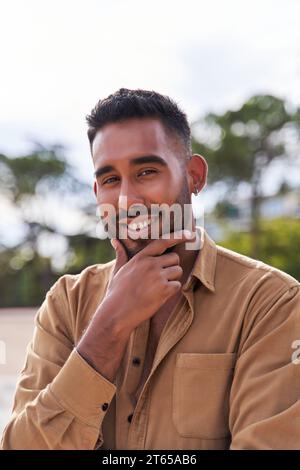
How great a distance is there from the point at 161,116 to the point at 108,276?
479 mm

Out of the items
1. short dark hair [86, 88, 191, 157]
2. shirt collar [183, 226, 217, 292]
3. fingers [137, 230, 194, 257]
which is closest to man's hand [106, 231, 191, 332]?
fingers [137, 230, 194, 257]

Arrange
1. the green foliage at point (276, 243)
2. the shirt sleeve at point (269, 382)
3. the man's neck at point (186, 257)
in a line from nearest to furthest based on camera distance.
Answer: the shirt sleeve at point (269, 382) < the man's neck at point (186, 257) < the green foliage at point (276, 243)

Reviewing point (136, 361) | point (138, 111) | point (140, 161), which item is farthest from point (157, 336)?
point (138, 111)

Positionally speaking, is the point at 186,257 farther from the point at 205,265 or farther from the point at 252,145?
the point at 252,145

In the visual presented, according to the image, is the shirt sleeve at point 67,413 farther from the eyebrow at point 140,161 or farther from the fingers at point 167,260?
the eyebrow at point 140,161

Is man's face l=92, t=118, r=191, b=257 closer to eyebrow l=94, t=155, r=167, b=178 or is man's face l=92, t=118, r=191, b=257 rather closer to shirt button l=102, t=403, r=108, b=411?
eyebrow l=94, t=155, r=167, b=178

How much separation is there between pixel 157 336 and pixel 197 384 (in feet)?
0.70

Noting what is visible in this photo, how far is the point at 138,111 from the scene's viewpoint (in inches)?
63.0

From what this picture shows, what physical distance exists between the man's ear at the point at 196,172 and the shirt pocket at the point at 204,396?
519 mm

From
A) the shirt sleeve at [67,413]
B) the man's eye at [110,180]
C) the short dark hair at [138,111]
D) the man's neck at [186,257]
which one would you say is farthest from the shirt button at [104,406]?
the short dark hair at [138,111]

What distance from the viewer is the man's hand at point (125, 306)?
4.62 ft

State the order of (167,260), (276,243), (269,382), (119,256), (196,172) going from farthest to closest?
(276,243), (196,172), (119,256), (167,260), (269,382)

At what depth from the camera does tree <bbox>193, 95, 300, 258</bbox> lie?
22859 mm

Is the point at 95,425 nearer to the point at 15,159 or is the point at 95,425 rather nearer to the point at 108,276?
the point at 108,276
